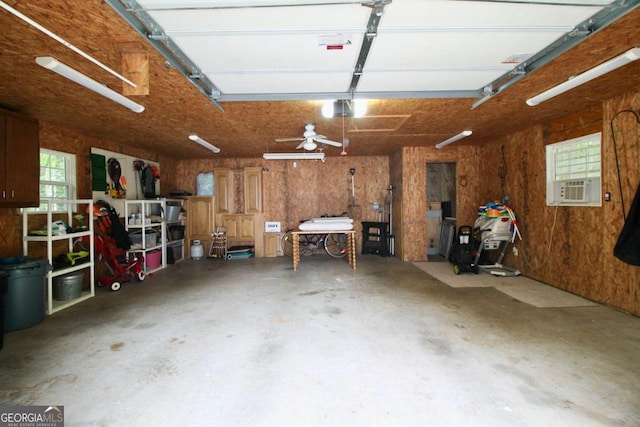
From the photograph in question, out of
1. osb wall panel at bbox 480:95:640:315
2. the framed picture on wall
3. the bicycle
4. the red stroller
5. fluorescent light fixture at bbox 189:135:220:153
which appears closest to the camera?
osb wall panel at bbox 480:95:640:315

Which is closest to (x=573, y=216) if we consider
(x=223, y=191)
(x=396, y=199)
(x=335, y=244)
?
(x=396, y=199)

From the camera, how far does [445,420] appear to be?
1785 millimetres

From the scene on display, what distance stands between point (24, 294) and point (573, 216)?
7345 millimetres

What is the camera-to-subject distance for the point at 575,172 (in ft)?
14.1

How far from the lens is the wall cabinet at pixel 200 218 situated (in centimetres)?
766

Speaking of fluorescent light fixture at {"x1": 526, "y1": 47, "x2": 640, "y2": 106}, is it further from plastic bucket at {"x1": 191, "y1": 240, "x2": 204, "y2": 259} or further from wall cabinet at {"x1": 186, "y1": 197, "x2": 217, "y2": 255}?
plastic bucket at {"x1": 191, "y1": 240, "x2": 204, "y2": 259}

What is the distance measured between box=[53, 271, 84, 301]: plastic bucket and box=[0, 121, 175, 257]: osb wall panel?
58 centimetres

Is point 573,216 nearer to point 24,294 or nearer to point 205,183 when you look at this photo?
point 24,294

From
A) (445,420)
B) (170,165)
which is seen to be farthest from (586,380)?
(170,165)

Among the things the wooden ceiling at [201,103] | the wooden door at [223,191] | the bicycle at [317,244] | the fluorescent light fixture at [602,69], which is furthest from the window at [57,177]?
the fluorescent light fixture at [602,69]

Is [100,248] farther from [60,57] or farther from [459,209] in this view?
[459,209]

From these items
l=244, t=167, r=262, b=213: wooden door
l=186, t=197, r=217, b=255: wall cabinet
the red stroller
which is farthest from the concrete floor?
l=244, t=167, r=262, b=213: wooden door

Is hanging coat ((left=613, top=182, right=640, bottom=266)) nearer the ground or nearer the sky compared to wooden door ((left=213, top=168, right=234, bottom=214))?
nearer the ground

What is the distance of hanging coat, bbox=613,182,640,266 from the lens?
10.4 ft
